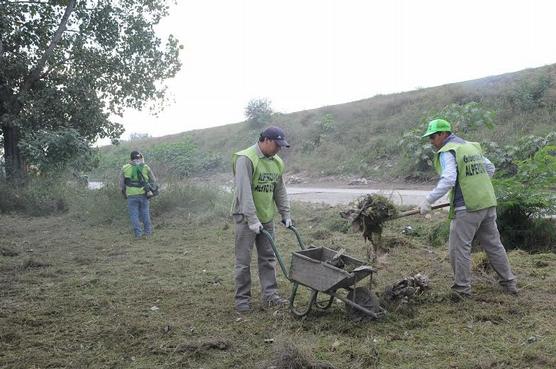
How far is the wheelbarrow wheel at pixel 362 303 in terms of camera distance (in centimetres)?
469

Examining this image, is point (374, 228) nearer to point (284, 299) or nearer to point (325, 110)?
point (284, 299)

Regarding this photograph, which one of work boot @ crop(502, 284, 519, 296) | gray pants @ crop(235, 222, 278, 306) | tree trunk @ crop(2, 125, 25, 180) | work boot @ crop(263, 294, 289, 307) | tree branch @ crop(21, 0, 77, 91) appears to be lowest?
work boot @ crop(502, 284, 519, 296)

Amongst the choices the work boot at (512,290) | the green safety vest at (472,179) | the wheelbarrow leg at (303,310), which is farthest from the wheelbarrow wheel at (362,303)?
the work boot at (512,290)

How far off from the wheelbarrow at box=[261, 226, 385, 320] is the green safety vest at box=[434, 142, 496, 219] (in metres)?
1.31

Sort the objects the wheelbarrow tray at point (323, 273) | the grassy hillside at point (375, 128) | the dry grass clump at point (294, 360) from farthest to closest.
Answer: the grassy hillside at point (375, 128) → the wheelbarrow tray at point (323, 273) → the dry grass clump at point (294, 360)

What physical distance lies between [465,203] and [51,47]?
1469 cm

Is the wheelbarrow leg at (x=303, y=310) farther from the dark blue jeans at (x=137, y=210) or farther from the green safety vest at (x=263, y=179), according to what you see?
the dark blue jeans at (x=137, y=210)

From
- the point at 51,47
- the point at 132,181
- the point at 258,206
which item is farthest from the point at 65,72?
the point at 258,206

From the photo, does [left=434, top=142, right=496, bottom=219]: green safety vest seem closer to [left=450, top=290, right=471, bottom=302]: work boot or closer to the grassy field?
[left=450, top=290, right=471, bottom=302]: work boot

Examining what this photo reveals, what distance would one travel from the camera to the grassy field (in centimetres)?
395

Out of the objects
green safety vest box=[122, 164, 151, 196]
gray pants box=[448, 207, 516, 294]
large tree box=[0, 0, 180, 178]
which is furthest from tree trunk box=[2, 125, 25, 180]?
gray pants box=[448, 207, 516, 294]

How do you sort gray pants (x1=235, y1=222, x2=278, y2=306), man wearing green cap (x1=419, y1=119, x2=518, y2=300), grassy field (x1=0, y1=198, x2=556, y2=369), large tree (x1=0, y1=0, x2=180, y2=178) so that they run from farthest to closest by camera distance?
large tree (x1=0, y1=0, x2=180, y2=178) < gray pants (x1=235, y1=222, x2=278, y2=306) < man wearing green cap (x1=419, y1=119, x2=518, y2=300) < grassy field (x1=0, y1=198, x2=556, y2=369)

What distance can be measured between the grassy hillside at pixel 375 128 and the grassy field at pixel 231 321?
792cm

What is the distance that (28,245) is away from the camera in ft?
32.7
